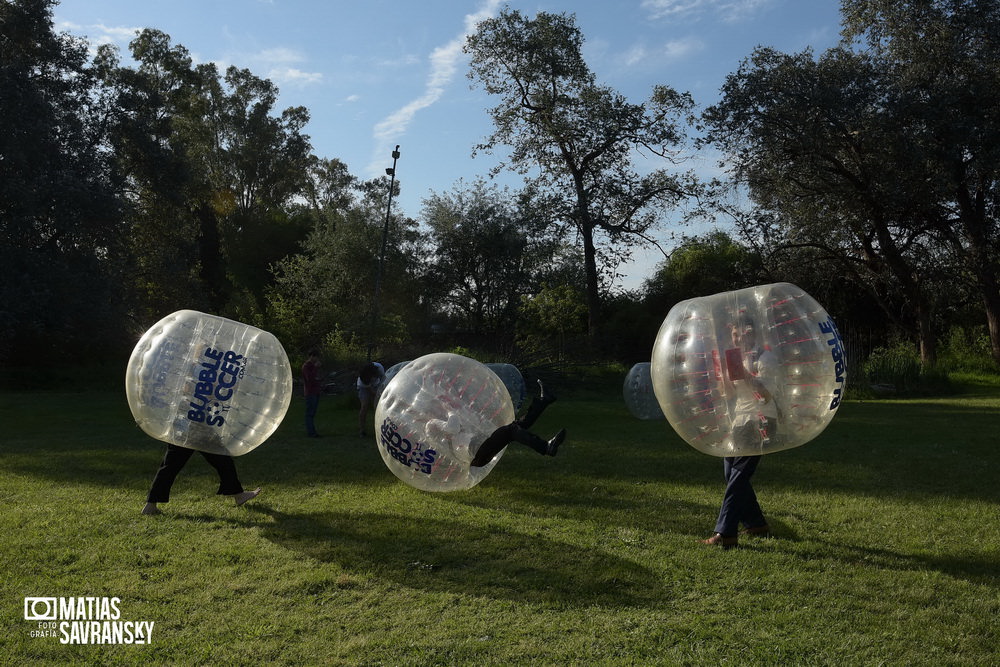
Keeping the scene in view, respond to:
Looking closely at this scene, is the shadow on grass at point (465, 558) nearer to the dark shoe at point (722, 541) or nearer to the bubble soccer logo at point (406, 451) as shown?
the bubble soccer logo at point (406, 451)

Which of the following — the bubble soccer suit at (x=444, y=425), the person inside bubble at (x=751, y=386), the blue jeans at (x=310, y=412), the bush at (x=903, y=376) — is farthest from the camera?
the bush at (x=903, y=376)

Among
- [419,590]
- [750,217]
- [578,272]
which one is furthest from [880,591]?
[578,272]

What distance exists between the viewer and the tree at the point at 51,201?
2322cm

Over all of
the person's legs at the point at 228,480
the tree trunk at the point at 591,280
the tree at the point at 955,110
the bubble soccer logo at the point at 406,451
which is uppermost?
the tree at the point at 955,110

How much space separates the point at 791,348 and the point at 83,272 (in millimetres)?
25440

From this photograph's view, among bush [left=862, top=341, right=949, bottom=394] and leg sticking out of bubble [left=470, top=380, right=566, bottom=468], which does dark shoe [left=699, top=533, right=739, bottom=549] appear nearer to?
leg sticking out of bubble [left=470, top=380, right=566, bottom=468]

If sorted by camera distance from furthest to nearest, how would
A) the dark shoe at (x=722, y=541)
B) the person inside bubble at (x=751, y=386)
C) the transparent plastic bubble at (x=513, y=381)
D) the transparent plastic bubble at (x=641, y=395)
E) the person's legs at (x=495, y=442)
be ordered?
1. the transparent plastic bubble at (x=641, y=395)
2. the transparent plastic bubble at (x=513, y=381)
3. the person's legs at (x=495, y=442)
4. the dark shoe at (x=722, y=541)
5. the person inside bubble at (x=751, y=386)

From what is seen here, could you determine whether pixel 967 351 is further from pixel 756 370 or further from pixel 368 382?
pixel 756 370

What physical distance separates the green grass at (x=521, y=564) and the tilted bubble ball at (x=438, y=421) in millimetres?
497

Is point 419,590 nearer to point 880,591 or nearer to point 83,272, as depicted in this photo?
point 880,591

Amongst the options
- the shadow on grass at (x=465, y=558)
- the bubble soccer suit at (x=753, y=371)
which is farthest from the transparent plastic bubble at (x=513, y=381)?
the bubble soccer suit at (x=753, y=371)

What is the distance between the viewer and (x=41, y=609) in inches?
192

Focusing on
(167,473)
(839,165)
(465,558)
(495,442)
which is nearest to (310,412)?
(167,473)

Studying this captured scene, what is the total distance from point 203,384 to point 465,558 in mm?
2964
